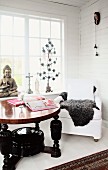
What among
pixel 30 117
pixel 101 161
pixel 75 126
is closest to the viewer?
pixel 30 117

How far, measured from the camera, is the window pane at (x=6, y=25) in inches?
140

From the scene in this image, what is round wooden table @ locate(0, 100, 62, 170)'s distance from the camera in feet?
6.33

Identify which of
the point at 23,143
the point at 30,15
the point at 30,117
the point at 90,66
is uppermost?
the point at 30,15

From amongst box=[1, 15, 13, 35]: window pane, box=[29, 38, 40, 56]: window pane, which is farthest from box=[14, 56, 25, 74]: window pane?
box=[1, 15, 13, 35]: window pane

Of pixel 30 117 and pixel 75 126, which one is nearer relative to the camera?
pixel 30 117

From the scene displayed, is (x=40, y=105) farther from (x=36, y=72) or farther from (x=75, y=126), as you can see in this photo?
(x=36, y=72)

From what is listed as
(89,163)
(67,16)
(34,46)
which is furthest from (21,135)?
(67,16)

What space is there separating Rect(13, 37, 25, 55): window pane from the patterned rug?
2437 mm


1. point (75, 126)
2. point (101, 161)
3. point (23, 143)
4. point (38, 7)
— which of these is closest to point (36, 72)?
point (38, 7)

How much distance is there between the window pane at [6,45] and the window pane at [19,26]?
21cm

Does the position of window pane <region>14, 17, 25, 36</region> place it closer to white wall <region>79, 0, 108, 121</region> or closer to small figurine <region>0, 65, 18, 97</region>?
small figurine <region>0, 65, 18, 97</region>

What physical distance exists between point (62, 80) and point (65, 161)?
222 centimetres

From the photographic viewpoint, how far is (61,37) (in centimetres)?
414

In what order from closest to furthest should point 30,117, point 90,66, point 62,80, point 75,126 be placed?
point 30,117, point 75,126, point 90,66, point 62,80
